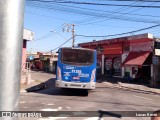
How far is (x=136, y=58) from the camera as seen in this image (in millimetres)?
32938

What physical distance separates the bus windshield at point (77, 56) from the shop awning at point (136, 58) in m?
14.8

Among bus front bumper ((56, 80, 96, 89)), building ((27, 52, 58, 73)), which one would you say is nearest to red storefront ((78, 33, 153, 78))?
bus front bumper ((56, 80, 96, 89))

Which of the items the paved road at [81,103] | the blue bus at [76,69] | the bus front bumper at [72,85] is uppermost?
→ the blue bus at [76,69]

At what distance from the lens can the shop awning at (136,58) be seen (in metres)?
31.1

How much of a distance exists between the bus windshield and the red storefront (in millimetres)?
14742

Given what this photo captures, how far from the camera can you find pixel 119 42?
38.4 m

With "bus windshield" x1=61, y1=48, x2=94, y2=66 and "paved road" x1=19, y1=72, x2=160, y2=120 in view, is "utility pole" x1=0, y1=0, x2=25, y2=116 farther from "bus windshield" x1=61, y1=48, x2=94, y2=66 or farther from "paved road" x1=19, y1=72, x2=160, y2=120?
"bus windshield" x1=61, y1=48, x2=94, y2=66

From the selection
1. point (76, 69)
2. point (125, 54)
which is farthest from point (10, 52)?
point (125, 54)

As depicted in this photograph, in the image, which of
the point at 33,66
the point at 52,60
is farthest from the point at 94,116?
the point at 33,66

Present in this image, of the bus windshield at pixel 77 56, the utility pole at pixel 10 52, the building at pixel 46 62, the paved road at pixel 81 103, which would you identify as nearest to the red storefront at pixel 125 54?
the paved road at pixel 81 103

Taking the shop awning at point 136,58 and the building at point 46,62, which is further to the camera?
the building at point 46,62

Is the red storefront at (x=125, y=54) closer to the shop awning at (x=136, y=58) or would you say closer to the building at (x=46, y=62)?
the shop awning at (x=136, y=58)

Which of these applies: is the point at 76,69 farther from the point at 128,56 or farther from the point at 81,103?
the point at 128,56

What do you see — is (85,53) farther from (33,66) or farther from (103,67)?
(33,66)
